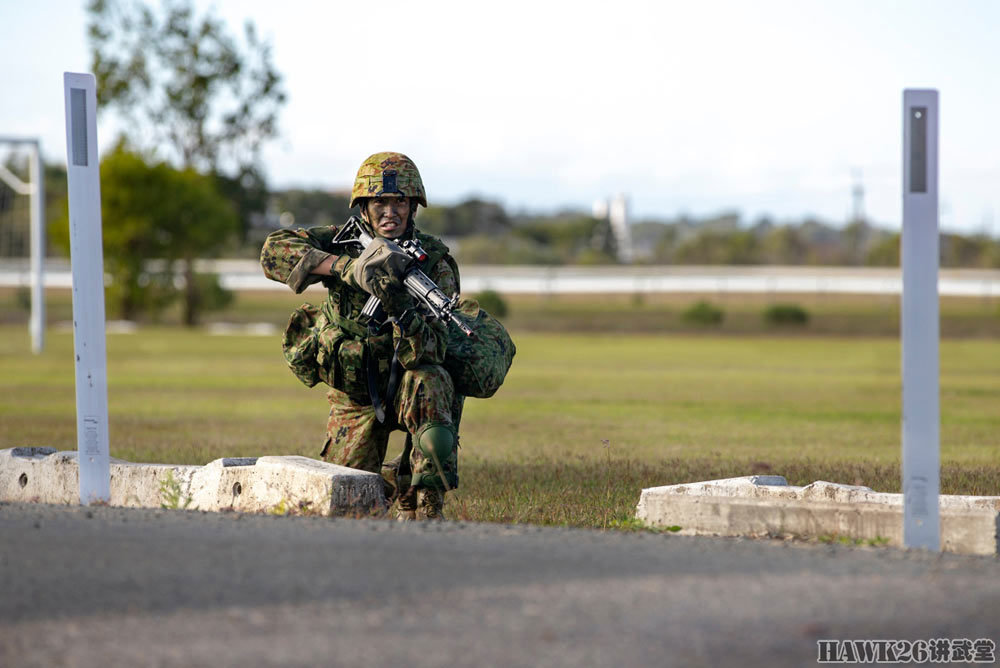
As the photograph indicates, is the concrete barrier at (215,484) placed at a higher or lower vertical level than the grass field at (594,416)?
higher

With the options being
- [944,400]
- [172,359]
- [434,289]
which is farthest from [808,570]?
[172,359]

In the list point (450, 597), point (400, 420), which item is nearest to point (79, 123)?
point (400, 420)

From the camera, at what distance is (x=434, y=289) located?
6629 mm

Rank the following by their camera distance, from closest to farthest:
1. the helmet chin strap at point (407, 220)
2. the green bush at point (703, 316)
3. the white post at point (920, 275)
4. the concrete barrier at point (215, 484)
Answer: the white post at point (920, 275) → the concrete barrier at point (215, 484) → the helmet chin strap at point (407, 220) → the green bush at point (703, 316)

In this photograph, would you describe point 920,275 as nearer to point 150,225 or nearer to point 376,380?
point 376,380

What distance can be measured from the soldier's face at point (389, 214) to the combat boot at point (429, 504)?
1290 mm

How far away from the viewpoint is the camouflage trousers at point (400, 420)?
6691 millimetres

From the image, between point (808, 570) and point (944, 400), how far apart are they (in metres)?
15.8

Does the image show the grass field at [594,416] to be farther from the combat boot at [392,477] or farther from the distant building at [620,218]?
the distant building at [620,218]

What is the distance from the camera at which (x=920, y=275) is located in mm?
5219

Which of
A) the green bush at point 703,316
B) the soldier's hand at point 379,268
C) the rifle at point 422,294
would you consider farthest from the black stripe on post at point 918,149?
the green bush at point 703,316

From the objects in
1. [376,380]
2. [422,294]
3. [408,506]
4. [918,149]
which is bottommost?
[408,506]

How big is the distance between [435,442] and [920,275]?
2.43m

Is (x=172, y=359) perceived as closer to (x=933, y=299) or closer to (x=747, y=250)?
(x=933, y=299)
